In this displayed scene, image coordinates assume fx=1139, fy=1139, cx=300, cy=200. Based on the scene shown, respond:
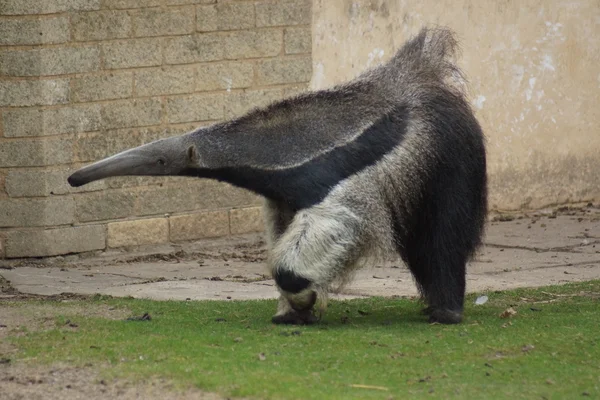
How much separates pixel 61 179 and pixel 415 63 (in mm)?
3617

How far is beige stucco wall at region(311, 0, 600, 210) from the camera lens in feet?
35.7

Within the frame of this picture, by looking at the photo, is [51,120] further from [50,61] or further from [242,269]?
[242,269]

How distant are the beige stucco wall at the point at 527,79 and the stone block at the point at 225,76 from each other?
4.11ft

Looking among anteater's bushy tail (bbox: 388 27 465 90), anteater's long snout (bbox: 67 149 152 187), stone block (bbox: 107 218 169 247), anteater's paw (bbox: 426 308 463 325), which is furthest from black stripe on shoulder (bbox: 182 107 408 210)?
stone block (bbox: 107 218 169 247)

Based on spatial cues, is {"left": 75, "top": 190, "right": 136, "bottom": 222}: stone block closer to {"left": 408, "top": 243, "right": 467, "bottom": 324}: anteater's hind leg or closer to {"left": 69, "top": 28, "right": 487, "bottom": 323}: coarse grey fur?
{"left": 69, "top": 28, "right": 487, "bottom": 323}: coarse grey fur

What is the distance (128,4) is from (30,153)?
1466 millimetres

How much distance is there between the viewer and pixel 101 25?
30.3ft

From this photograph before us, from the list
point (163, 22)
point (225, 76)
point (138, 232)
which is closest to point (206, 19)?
point (163, 22)

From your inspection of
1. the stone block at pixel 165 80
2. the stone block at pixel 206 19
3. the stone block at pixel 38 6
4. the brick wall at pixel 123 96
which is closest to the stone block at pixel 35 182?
the brick wall at pixel 123 96

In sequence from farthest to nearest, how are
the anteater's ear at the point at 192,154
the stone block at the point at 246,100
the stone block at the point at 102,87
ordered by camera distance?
the stone block at the point at 246,100, the stone block at the point at 102,87, the anteater's ear at the point at 192,154

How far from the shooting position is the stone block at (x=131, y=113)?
9.38m

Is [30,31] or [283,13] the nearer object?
[30,31]

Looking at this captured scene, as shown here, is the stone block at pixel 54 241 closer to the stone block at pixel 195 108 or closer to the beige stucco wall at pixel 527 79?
the stone block at pixel 195 108

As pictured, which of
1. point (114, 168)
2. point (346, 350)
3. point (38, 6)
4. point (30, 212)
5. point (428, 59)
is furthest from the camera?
point (30, 212)
